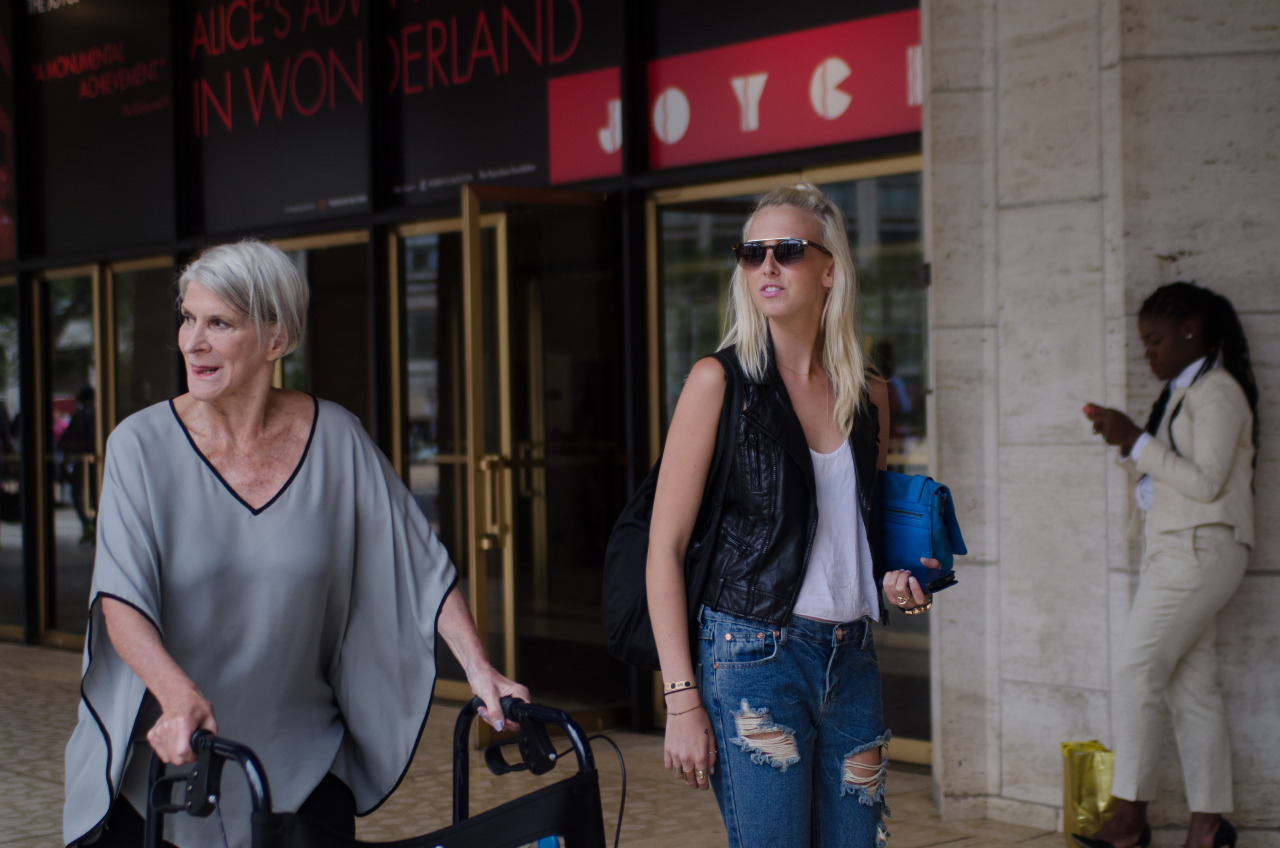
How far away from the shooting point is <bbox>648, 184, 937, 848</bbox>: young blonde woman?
7.68 ft

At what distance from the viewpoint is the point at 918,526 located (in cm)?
254

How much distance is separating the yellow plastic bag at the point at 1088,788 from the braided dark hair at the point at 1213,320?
115cm

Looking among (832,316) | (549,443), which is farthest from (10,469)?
(832,316)

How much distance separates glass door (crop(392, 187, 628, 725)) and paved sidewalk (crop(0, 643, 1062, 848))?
0.52m

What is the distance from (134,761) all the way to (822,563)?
1.19m

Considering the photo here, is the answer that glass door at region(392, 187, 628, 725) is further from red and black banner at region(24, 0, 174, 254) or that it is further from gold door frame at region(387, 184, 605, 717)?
red and black banner at region(24, 0, 174, 254)

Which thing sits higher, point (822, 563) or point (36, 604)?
point (822, 563)

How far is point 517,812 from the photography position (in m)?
2.04

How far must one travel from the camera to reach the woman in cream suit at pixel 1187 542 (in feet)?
14.6

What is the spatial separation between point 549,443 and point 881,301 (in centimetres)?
178

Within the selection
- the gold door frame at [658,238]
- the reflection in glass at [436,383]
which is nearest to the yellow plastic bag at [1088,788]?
the gold door frame at [658,238]

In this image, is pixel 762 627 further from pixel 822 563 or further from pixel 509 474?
pixel 509 474

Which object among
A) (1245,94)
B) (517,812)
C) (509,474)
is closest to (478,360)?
(509,474)

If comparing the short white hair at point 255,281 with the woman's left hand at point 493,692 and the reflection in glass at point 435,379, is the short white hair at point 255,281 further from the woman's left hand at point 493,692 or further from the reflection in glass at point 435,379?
the reflection in glass at point 435,379
